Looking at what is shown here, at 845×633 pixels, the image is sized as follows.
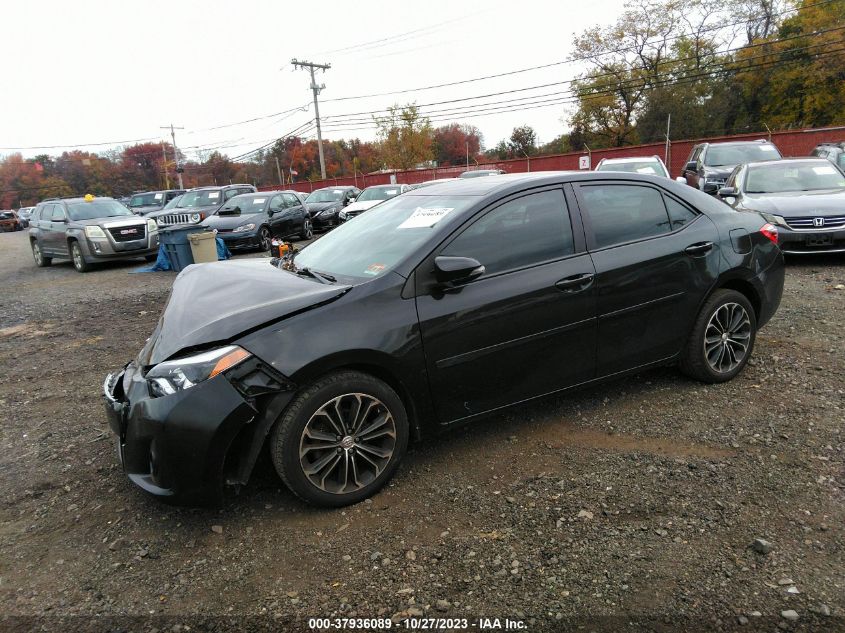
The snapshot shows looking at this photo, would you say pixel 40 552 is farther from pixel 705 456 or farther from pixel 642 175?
pixel 642 175

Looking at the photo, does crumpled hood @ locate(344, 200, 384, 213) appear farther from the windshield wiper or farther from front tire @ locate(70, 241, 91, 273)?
the windshield wiper

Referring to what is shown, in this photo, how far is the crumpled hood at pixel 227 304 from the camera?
279 centimetres

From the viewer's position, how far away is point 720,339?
4.19m

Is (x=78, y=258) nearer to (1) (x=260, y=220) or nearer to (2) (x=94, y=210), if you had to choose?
(2) (x=94, y=210)

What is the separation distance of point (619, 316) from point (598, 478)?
3.51 ft

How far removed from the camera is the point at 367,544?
2.68m

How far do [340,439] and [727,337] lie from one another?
3.05 meters

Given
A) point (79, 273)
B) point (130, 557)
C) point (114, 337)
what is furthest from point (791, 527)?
point (79, 273)

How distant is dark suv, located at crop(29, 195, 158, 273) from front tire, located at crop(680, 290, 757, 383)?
42.0 ft

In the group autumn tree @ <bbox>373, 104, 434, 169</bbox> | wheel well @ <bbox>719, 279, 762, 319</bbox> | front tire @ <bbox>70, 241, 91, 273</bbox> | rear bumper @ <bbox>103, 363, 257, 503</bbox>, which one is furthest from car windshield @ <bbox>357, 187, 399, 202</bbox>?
autumn tree @ <bbox>373, 104, 434, 169</bbox>

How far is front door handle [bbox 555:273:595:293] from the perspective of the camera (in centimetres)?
341

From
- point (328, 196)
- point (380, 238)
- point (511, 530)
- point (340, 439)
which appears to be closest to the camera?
point (511, 530)

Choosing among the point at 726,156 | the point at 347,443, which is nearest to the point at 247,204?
the point at 726,156

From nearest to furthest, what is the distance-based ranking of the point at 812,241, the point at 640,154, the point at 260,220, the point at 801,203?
the point at 812,241
the point at 801,203
the point at 260,220
the point at 640,154
